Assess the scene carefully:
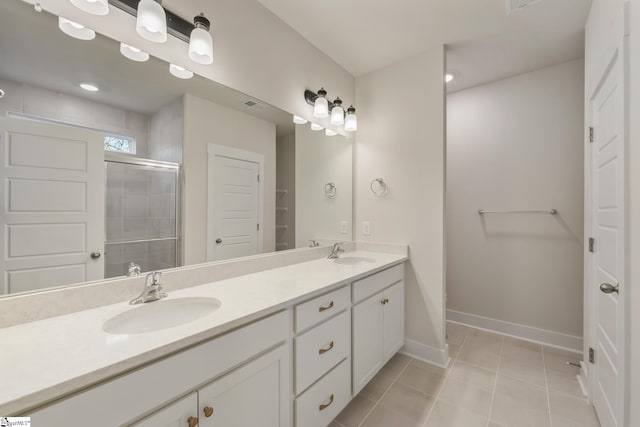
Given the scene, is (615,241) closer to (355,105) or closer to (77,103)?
(355,105)

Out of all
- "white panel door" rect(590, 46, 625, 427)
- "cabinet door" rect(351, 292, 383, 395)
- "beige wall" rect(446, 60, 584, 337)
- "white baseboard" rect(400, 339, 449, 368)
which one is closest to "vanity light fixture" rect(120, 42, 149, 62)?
"cabinet door" rect(351, 292, 383, 395)

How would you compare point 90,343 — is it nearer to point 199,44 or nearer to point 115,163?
point 115,163

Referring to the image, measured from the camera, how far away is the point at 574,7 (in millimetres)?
1701

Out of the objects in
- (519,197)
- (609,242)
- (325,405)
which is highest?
(519,197)

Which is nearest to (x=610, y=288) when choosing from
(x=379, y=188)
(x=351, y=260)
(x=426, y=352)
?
(x=426, y=352)

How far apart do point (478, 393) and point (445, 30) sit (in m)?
2.56

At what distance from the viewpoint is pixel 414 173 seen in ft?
7.35

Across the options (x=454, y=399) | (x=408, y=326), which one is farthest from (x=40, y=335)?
(x=408, y=326)

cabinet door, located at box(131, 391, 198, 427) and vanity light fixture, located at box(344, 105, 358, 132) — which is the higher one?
vanity light fixture, located at box(344, 105, 358, 132)

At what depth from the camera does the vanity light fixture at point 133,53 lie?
3.76ft

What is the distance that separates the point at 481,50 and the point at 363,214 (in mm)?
1679

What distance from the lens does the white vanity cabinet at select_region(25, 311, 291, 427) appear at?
638mm

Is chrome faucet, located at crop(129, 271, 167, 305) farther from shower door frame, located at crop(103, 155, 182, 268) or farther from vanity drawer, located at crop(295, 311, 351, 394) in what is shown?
vanity drawer, located at crop(295, 311, 351, 394)

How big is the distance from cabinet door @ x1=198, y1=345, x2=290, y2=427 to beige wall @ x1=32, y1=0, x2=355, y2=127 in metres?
1.44
